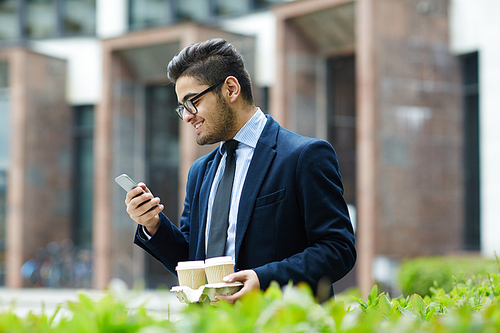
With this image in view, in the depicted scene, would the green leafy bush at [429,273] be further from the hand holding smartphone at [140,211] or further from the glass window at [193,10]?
the glass window at [193,10]

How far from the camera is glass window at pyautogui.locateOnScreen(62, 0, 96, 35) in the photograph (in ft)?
64.4

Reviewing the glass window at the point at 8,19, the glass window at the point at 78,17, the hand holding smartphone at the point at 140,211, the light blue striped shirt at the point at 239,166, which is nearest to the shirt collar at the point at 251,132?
the light blue striped shirt at the point at 239,166

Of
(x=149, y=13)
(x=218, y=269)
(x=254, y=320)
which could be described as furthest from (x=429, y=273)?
(x=149, y=13)

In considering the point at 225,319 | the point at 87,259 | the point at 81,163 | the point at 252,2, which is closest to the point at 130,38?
the point at 252,2

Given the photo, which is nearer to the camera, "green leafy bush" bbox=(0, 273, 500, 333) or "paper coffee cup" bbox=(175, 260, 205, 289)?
"green leafy bush" bbox=(0, 273, 500, 333)

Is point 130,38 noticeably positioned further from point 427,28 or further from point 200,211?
point 200,211

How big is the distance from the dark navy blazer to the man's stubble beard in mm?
152

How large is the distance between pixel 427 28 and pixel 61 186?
1214 centimetres

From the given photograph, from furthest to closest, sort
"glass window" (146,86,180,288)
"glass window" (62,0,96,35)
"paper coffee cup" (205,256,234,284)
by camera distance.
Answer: "glass window" (62,0,96,35) < "glass window" (146,86,180,288) < "paper coffee cup" (205,256,234,284)

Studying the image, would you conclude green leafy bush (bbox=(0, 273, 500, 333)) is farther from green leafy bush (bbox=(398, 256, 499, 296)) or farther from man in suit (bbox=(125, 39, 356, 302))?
green leafy bush (bbox=(398, 256, 499, 296))

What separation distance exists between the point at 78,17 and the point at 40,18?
1472 millimetres

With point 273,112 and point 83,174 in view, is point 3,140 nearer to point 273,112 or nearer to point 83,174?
point 83,174

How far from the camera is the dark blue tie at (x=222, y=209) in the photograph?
8.67ft

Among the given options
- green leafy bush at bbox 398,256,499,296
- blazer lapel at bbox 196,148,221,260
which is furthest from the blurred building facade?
blazer lapel at bbox 196,148,221,260
